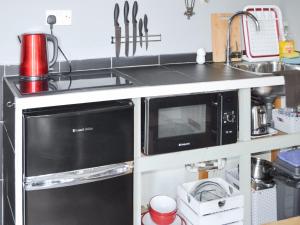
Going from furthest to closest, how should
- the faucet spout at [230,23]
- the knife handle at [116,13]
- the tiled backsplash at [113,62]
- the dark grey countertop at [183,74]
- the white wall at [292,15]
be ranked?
the white wall at [292,15] < the faucet spout at [230,23] < the knife handle at [116,13] < the tiled backsplash at [113,62] < the dark grey countertop at [183,74]

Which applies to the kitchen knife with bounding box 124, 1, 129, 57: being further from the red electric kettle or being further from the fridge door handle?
the fridge door handle

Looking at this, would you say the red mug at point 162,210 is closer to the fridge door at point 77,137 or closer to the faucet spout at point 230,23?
the fridge door at point 77,137

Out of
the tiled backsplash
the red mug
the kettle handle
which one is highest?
the kettle handle

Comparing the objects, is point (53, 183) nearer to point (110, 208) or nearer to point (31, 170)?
point (31, 170)

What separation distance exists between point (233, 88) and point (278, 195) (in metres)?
0.83

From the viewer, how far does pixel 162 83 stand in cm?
223

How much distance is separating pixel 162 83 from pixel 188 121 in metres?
0.26

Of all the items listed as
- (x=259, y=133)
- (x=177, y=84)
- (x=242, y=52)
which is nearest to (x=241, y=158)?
(x=259, y=133)

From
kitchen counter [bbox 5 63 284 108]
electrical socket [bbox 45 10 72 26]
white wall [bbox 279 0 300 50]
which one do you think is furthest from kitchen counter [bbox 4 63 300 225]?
white wall [bbox 279 0 300 50]

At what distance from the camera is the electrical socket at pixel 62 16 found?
245 cm

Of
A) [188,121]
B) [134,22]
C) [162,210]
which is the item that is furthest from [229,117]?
[134,22]

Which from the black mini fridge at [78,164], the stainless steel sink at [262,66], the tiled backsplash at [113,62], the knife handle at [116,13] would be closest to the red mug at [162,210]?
the black mini fridge at [78,164]

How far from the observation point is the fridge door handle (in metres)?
1.92

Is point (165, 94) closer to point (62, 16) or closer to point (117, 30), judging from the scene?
point (117, 30)
